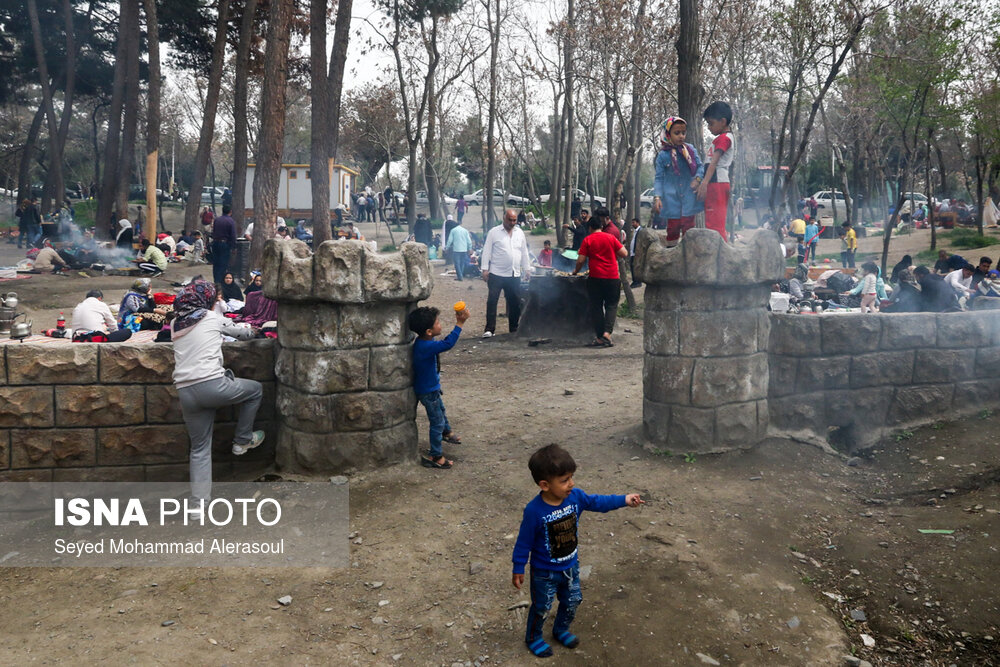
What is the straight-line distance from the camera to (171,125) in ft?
156

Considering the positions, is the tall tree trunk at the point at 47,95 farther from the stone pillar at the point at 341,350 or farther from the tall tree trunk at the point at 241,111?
the stone pillar at the point at 341,350

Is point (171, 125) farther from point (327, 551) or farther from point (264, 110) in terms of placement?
point (327, 551)

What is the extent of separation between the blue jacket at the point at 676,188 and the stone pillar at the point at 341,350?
6.98ft

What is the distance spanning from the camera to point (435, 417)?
547 centimetres

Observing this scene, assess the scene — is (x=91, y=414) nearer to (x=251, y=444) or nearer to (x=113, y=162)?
(x=251, y=444)

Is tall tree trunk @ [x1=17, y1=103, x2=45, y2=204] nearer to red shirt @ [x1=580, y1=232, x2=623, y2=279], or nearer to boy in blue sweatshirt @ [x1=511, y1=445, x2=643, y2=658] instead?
red shirt @ [x1=580, y1=232, x2=623, y2=279]

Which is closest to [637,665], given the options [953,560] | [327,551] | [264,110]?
[327,551]

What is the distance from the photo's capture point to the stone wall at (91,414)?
508 centimetres

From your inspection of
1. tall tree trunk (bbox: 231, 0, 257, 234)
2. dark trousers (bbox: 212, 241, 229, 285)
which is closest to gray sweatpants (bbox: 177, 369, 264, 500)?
dark trousers (bbox: 212, 241, 229, 285)

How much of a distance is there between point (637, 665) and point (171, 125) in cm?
5079

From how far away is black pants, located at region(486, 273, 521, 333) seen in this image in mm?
9977

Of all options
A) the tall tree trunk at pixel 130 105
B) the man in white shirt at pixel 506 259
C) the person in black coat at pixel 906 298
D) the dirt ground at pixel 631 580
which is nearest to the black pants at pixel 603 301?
the man in white shirt at pixel 506 259

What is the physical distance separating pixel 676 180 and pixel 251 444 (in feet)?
12.4

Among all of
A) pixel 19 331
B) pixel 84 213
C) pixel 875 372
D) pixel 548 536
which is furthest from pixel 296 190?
pixel 548 536
